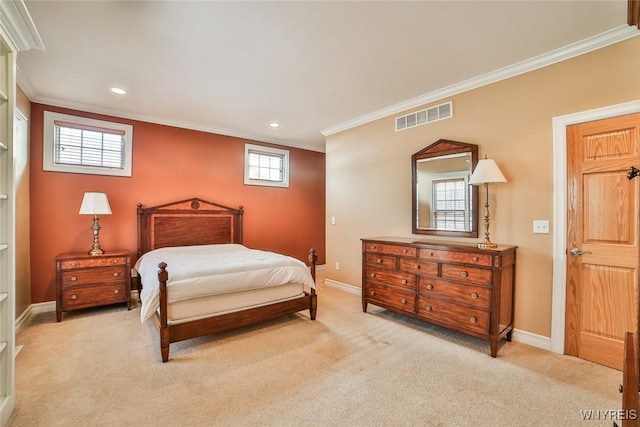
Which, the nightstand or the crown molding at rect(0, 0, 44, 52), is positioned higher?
the crown molding at rect(0, 0, 44, 52)

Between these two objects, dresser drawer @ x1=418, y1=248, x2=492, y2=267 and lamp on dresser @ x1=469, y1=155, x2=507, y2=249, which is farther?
lamp on dresser @ x1=469, y1=155, x2=507, y2=249

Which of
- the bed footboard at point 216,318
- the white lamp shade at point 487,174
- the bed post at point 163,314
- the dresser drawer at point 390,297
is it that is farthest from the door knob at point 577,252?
the bed post at point 163,314

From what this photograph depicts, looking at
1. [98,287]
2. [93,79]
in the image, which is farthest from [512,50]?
[98,287]

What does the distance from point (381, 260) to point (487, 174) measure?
4.76 feet

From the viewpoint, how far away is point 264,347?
108 inches

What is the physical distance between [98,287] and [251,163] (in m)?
3.03

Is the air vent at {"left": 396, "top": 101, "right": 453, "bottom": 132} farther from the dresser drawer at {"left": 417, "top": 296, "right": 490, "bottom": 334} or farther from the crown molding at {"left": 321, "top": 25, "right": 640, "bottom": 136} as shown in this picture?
the dresser drawer at {"left": 417, "top": 296, "right": 490, "bottom": 334}

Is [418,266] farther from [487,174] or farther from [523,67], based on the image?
[523,67]

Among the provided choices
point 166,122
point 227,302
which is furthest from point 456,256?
point 166,122

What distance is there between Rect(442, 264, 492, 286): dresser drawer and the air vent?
1.79 meters

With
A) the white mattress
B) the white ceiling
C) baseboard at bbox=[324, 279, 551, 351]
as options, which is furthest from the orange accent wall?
baseboard at bbox=[324, 279, 551, 351]

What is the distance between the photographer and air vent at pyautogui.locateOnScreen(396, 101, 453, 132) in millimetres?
3439

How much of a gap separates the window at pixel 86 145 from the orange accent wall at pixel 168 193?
79mm

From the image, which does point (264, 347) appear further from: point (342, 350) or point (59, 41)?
point (59, 41)
